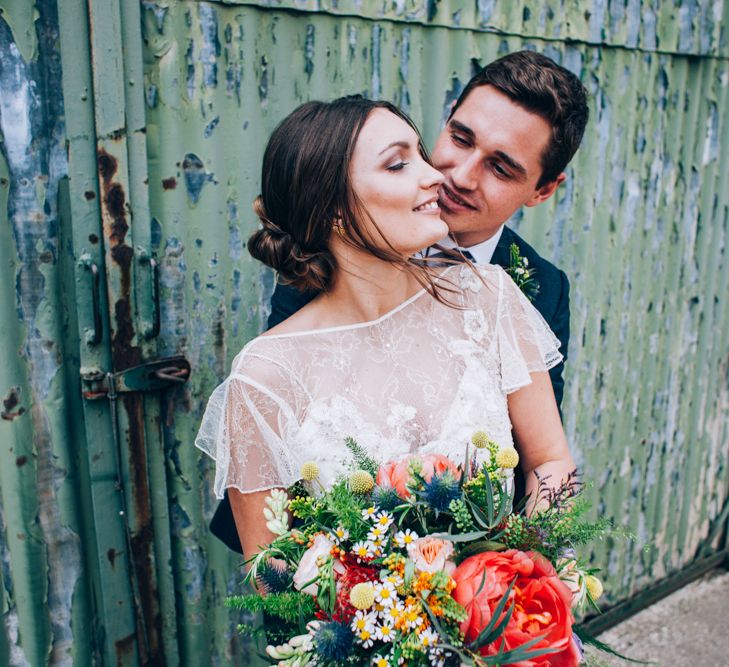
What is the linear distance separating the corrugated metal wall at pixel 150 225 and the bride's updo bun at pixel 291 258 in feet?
1.55

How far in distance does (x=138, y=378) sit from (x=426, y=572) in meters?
1.40

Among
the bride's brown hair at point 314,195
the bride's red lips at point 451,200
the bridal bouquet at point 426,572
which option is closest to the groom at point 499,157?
the bride's red lips at point 451,200

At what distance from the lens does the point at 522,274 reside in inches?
89.3

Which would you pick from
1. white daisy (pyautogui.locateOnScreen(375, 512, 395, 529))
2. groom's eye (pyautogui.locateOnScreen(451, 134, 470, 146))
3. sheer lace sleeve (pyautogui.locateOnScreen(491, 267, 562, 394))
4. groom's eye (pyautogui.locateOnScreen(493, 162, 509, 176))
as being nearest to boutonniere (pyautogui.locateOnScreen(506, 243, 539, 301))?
sheer lace sleeve (pyautogui.locateOnScreen(491, 267, 562, 394))

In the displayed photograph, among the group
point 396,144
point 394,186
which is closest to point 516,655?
point 394,186

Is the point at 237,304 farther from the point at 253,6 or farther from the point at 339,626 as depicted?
the point at 339,626

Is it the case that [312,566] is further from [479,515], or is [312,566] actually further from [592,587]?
[592,587]

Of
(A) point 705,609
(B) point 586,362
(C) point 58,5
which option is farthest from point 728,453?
(C) point 58,5

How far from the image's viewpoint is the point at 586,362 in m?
3.52

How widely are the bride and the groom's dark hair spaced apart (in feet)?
1.72

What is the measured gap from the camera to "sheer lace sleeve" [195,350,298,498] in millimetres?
1796

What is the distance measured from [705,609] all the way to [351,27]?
12.6 ft

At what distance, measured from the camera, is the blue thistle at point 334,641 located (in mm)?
1236

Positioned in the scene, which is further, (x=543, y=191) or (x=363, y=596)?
(x=543, y=191)
